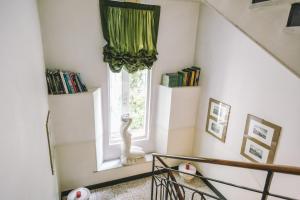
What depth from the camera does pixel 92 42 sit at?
9.22ft

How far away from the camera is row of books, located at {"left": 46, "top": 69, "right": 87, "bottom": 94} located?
250cm

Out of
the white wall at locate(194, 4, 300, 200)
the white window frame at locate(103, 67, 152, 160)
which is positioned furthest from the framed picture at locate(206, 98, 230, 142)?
the white window frame at locate(103, 67, 152, 160)

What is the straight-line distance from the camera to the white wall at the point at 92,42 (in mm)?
2545

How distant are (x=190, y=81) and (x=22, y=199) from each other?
300cm

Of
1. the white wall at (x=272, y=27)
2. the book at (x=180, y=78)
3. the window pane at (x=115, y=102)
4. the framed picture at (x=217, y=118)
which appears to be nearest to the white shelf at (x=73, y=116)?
the window pane at (x=115, y=102)

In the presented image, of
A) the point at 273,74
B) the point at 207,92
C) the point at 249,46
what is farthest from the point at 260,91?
the point at 207,92

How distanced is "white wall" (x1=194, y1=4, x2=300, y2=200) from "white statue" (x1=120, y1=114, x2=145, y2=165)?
4.13 feet

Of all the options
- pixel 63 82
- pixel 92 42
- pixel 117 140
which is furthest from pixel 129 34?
pixel 117 140

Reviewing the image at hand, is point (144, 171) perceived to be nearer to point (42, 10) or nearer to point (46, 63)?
point (46, 63)

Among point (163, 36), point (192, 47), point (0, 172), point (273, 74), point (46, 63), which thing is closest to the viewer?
point (0, 172)

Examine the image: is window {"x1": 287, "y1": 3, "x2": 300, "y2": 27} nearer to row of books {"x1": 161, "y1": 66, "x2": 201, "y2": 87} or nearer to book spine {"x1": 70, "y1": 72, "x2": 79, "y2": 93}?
row of books {"x1": 161, "y1": 66, "x2": 201, "y2": 87}

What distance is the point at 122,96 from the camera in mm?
3320

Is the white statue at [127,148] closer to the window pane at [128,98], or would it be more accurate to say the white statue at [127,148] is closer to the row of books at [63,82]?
the window pane at [128,98]

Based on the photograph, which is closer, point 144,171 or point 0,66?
point 0,66
